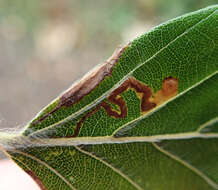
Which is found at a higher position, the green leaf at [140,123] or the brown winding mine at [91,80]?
the brown winding mine at [91,80]

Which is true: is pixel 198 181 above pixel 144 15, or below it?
below

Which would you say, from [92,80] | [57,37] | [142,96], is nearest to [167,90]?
[142,96]

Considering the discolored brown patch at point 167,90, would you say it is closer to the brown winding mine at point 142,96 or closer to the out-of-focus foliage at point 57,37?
the brown winding mine at point 142,96

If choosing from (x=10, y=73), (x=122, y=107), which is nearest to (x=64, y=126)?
(x=122, y=107)

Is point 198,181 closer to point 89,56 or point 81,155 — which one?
point 81,155

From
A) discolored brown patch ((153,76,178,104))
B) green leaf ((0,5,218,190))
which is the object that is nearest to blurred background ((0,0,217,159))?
green leaf ((0,5,218,190))

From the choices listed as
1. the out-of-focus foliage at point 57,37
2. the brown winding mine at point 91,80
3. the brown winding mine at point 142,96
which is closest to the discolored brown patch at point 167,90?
the brown winding mine at point 142,96

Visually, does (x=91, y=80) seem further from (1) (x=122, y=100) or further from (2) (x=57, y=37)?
(2) (x=57, y=37)
